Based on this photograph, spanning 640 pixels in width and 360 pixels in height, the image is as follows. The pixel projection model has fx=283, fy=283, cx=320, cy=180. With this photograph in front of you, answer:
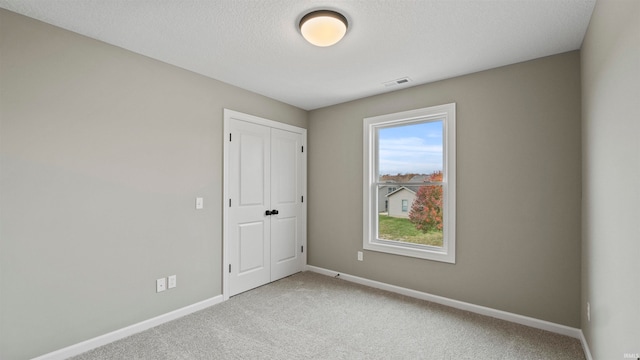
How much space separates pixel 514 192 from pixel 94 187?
372 centimetres

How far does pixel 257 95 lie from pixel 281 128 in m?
0.55

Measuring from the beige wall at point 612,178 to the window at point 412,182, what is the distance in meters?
1.15

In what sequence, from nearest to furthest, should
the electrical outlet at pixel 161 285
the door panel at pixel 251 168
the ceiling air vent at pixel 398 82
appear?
the electrical outlet at pixel 161 285 → the ceiling air vent at pixel 398 82 → the door panel at pixel 251 168

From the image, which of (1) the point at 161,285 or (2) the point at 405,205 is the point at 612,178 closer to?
(2) the point at 405,205

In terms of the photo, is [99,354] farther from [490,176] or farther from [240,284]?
[490,176]

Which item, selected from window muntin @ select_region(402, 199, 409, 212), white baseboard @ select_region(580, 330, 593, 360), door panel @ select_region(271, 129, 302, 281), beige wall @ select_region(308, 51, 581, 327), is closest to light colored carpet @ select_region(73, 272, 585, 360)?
white baseboard @ select_region(580, 330, 593, 360)

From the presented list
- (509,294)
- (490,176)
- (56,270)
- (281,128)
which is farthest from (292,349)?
(281,128)

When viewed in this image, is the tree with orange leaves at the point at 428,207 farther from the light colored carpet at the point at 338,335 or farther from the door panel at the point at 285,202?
the door panel at the point at 285,202

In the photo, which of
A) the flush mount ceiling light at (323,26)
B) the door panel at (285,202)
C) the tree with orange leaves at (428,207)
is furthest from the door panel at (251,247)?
the flush mount ceiling light at (323,26)

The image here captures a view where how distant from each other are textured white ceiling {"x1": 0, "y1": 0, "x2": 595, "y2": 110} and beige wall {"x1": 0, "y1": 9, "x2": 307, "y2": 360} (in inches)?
11.8

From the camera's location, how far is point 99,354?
2174 millimetres

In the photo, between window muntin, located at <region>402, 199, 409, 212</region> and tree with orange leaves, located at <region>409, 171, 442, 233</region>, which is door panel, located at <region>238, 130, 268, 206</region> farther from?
tree with orange leaves, located at <region>409, 171, 442, 233</region>

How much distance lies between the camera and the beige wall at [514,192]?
2439mm

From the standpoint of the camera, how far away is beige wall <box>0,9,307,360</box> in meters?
1.96
